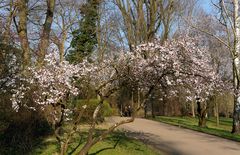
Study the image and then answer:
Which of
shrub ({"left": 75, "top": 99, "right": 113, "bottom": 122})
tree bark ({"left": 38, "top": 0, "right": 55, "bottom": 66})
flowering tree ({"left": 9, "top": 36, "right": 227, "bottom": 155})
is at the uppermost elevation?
tree bark ({"left": 38, "top": 0, "right": 55, "bottom": 66})

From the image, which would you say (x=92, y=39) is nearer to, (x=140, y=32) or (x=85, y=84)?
(x=140, y=32)

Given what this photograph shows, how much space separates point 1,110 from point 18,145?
2.11 meters

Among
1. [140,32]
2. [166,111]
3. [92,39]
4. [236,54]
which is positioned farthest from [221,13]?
[166,111]

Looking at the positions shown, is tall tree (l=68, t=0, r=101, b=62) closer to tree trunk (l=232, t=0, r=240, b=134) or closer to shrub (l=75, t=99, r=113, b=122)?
shrub (l=75, t=99, r=113, b=122)

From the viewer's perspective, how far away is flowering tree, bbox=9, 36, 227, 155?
12297 mm

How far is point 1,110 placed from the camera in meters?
14.8

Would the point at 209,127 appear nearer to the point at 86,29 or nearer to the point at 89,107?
the point at 86,29

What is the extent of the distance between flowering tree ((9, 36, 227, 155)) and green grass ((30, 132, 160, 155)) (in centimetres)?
171

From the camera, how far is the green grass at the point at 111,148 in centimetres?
1439

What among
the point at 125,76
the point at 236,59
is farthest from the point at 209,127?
the point at 125,76

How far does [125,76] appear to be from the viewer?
13.0m

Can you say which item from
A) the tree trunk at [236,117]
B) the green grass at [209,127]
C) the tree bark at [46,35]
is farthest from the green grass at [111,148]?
the tree trunk at [236,117]

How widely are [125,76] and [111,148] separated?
3337 mm

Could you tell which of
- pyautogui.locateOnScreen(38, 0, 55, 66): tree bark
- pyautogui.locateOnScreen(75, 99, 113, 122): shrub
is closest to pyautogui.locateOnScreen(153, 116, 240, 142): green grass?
pyautogui.locateOnScreen(75, 99, 113, 122): shrub
